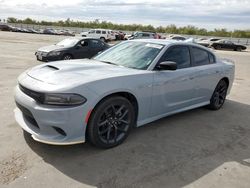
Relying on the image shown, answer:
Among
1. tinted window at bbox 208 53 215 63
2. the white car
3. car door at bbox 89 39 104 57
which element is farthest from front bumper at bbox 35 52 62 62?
the white car

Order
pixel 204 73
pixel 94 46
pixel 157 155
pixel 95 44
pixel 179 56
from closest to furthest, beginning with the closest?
pixel 157 155 < pixel 179 56 < pixel 204 73 < pixel 94 46 < pixel 95 44

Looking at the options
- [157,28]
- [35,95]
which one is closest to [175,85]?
[35,95]

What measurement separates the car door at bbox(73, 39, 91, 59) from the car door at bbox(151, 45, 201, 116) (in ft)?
29.7

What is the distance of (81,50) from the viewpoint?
45.6 ft

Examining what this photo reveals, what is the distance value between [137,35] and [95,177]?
33599mm

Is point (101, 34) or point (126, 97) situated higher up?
point (101, 34)

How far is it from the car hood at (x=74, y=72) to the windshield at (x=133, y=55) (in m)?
0.26

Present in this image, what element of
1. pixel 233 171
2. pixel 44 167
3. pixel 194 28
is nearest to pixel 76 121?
pixel 44 167

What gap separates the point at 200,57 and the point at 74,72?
2.85 meters

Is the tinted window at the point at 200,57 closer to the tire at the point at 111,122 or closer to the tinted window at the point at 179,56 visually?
the tinted window at the point at 179,56

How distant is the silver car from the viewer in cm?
344

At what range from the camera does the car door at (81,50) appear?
1366 cm

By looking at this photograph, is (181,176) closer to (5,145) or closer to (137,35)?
(5,145)

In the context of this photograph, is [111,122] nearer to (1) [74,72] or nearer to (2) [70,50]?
(1) [74,72]
